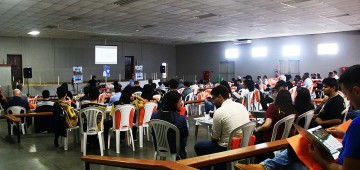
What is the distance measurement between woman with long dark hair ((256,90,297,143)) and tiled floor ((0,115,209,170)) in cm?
150

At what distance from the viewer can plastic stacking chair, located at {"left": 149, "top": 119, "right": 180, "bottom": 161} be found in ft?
11.5

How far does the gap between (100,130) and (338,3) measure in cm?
656

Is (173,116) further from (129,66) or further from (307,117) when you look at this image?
(129,66)

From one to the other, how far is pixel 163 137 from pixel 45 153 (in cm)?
263

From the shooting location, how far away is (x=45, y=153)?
5.11 metres

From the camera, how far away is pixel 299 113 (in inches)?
165

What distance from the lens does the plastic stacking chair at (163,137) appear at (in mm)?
3520

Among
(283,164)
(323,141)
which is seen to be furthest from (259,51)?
(323,141)

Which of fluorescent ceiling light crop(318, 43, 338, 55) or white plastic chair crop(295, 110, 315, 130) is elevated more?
fluorescent ceiling light crop(318, 43, 338, 55)

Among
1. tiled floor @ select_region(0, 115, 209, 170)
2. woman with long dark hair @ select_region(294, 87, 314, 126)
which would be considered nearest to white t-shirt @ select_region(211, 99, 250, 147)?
woman with long dark hair @ select_region(294, 87, 314, 126)

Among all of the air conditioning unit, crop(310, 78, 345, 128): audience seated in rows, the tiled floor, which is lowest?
the tiled floor

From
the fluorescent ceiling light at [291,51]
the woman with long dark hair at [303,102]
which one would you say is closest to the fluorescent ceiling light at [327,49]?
the fluorescent ceiling light at [291,51]

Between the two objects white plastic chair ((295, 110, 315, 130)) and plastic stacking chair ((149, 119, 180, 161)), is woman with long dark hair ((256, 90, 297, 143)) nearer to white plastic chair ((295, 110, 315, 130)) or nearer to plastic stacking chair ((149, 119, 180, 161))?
white plastic chair ((295, 110, 315, 130))

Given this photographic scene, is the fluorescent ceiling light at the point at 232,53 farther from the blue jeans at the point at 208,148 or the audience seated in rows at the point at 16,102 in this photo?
the blue jeans at the point at 208,148
